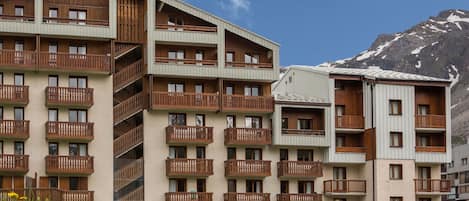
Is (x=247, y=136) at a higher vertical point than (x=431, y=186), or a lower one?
higher

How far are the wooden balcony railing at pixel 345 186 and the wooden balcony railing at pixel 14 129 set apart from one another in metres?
21.1

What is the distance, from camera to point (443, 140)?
225 feet

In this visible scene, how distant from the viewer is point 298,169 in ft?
210

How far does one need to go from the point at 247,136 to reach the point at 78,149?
11.3 m

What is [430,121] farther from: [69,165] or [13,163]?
[13,163]

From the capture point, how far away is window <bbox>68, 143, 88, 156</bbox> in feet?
195

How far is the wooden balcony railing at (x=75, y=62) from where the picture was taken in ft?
192

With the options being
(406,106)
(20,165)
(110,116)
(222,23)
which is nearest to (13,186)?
(20,165)

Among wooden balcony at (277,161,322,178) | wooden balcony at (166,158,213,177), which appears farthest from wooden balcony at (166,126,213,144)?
wooden balcony at (277,161,322,178)

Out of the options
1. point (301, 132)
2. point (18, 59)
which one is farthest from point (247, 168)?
point (18, 59)

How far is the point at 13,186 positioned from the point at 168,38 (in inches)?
543

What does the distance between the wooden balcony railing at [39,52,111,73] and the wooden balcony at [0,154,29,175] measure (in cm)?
578

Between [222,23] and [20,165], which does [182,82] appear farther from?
[20,165]

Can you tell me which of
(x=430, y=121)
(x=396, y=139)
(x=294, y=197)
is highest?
(x=430, y=121)
